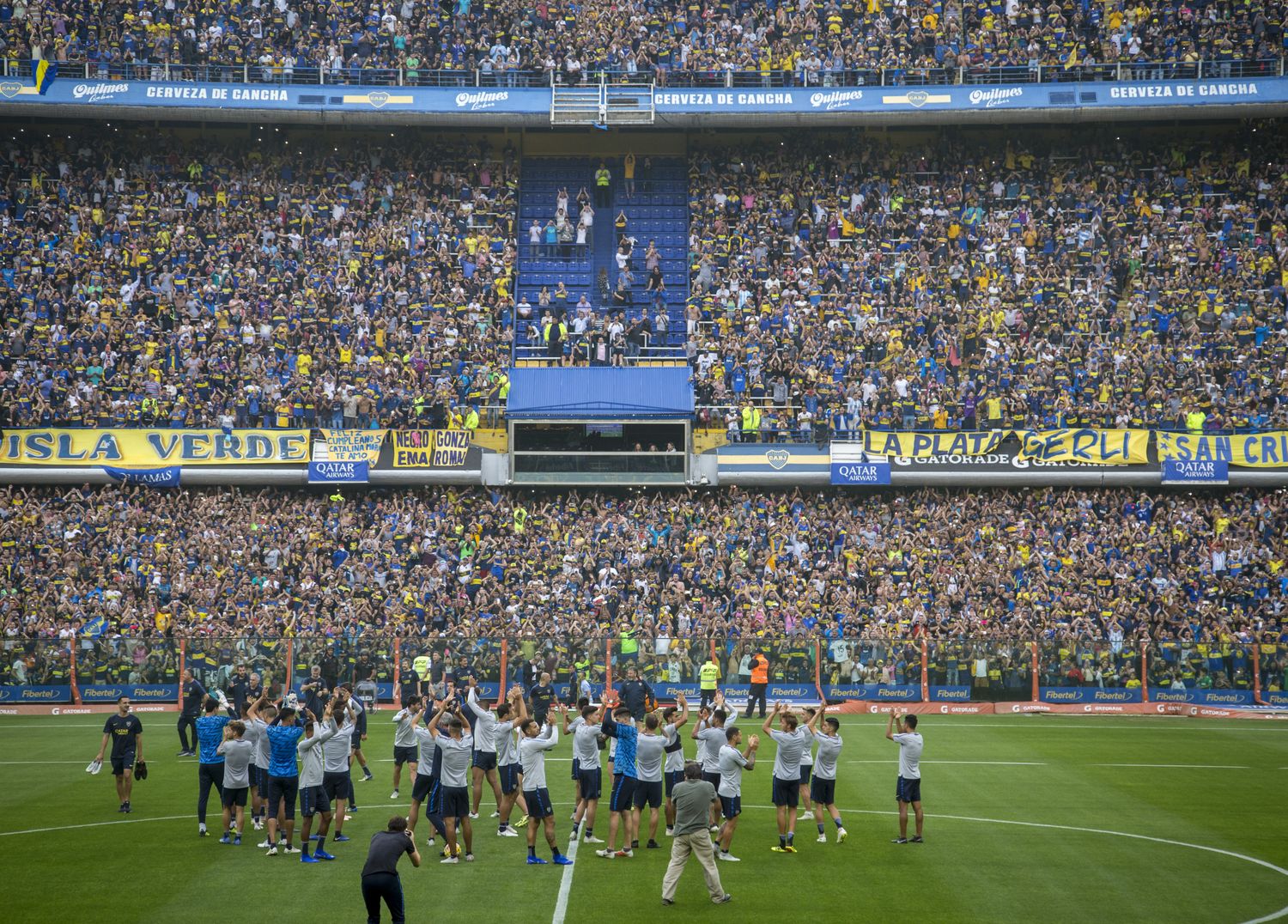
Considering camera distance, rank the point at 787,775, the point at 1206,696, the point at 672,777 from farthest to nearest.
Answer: the point at 1206,696
the point at 672,777
the point at 787,775

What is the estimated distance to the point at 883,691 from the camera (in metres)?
35.3

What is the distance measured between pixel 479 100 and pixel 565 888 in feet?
121

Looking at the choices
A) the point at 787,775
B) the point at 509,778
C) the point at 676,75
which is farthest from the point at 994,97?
the point at 509,778

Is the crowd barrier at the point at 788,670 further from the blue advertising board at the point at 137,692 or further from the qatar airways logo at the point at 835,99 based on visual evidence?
the qatar airways logo at the point at 835,99

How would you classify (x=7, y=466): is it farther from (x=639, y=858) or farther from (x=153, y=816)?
(x=639, y=858)

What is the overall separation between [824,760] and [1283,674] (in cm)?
2110

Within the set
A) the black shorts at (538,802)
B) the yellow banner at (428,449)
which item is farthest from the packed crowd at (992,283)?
the black shorts at (538,802)

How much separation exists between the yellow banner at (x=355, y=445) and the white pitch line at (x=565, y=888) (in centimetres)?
2406

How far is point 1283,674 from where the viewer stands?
115 feet

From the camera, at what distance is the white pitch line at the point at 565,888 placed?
1577 centimetres

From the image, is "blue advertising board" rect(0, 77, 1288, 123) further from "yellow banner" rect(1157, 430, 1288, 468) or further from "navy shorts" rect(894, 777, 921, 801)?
"navy shorts" rect(894, 777, 921, 801)

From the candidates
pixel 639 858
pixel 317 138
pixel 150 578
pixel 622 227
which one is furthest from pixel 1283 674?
pixel 317 138

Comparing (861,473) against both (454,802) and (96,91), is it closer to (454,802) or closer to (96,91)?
(454,802)

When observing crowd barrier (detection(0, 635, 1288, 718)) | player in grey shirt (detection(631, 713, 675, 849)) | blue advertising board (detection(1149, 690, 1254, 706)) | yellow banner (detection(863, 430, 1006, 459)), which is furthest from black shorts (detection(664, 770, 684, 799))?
yellow banner (detection(863, 430, 1006, 459))
